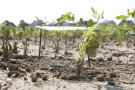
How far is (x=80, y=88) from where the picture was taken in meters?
2.60

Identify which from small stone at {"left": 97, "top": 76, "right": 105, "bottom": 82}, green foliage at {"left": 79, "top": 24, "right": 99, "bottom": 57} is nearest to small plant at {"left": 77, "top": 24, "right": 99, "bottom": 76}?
green foliage at {"left": 79, "top": 24, "right": 99, "bottom": 57}

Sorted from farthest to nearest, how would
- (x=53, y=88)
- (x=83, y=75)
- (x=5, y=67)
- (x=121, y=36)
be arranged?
(x=121, y=36), (x=5, y=67), (x=83, y=75), (x=53, y=88)

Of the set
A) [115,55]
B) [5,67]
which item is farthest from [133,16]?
[115,55]

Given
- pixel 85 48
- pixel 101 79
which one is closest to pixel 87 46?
pixel 85 48

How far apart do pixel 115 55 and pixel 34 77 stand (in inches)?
126

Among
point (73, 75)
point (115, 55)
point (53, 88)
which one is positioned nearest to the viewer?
point (53, 88)

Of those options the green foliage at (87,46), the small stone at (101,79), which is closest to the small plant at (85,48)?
the green foliage at (87,46)

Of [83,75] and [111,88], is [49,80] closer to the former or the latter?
[83,75]

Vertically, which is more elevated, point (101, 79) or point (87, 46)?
point (87, 46)

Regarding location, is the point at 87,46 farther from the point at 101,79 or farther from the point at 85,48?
the point at 101,79

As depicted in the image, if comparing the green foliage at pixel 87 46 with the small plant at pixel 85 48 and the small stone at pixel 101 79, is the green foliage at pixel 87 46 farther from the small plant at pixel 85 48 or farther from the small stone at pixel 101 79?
the small stone at pixel 101 79

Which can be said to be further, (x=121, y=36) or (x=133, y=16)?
(x=121, y=36)

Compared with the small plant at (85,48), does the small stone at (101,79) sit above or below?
below

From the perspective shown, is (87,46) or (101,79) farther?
(87,46)
